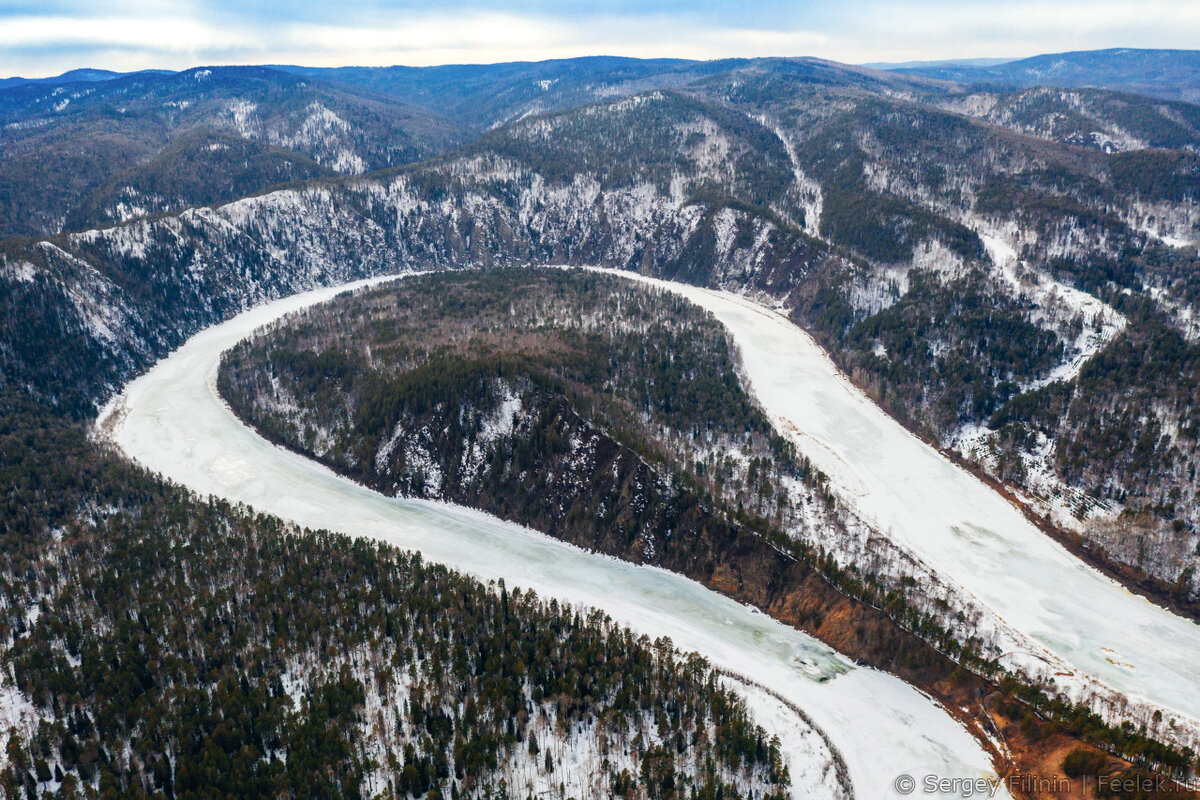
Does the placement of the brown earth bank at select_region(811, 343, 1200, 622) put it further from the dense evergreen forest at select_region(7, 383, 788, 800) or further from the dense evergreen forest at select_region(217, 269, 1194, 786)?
the dense evergreen forest at select_region(7, 383, 788, 800)

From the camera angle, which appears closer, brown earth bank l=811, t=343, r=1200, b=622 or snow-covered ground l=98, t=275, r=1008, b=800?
snow-covered ground l=98, t=275, r=1008, b=800

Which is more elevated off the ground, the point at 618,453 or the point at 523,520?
the point at 618,453

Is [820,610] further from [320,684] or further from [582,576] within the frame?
[320,684]

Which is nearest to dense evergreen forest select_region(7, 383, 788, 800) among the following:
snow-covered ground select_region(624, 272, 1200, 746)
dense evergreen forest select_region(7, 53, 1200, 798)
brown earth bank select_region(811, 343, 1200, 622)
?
dense evergreen forest select_region(7, 53, 1200, 798)

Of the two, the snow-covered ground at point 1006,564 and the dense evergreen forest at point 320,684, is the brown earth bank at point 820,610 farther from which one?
the dense evergreen forest at point 320,684

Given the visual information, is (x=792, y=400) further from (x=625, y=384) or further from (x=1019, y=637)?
(x=1019, y=637)

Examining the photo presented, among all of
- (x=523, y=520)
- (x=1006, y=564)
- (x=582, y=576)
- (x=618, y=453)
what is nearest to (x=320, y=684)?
(x=582, y=576)
